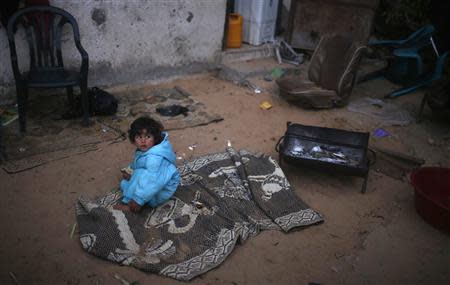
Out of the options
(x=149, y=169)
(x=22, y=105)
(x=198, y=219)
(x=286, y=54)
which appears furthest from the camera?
(x=286, y=54)

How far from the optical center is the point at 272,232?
3.37 m

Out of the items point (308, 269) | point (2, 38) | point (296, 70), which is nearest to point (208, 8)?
point (296, 70)

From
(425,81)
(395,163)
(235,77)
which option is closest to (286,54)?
(235,77)

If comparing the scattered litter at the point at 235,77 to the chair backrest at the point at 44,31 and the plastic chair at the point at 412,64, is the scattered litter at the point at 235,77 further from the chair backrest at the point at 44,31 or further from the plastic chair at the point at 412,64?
the chair backrest at the point at 44,31

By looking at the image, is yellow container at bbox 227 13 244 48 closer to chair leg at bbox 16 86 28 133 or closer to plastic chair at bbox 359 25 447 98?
plastic chair at bbox 359 25 447 98

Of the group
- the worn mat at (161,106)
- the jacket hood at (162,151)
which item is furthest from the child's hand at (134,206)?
the worn mat at (161,106)

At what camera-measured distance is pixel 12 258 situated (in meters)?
2.93

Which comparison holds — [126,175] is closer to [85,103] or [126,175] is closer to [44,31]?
[85,103]

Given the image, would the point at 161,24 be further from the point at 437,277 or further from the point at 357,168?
the point at 437,277

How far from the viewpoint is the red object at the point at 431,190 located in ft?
11.4

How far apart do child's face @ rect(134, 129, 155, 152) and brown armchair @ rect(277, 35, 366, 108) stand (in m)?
2.71

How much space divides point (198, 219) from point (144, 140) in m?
0.78

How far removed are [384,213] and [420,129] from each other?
2.06 meters

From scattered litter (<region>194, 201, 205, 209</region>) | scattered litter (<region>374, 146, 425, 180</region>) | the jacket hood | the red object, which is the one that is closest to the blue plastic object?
scattered litter (<region>374, 146, 425, 180</region>)
